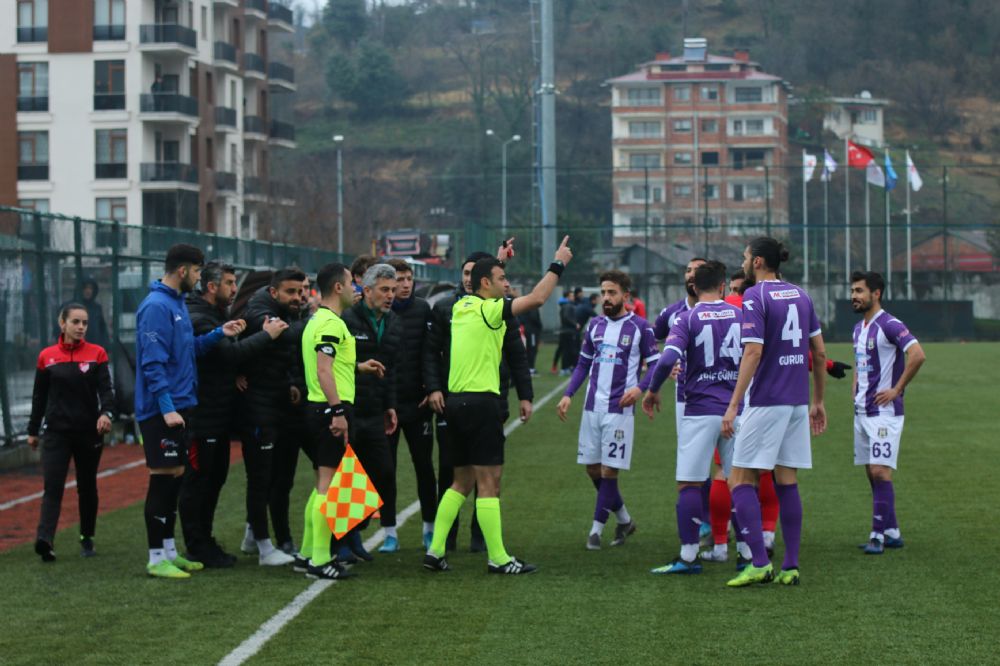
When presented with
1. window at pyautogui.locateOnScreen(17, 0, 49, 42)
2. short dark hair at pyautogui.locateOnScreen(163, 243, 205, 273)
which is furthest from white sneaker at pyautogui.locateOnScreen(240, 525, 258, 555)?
window at pyautogui.locateOnScreen(17, 0, 49, 42)

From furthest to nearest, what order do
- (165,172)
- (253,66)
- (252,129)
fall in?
(252,129), (253,66), (165,172)

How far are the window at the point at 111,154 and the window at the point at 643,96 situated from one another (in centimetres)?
5415

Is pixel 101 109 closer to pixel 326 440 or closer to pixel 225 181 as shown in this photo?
pixel 225 181

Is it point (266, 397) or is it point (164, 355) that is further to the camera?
point (266, 397)

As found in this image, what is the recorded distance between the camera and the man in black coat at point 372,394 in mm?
10062

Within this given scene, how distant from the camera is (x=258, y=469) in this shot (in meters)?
10.1

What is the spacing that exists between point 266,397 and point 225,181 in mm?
58825

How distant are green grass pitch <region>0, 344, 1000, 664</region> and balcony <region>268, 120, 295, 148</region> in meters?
64.7

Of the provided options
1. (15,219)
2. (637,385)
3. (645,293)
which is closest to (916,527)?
(637,385)

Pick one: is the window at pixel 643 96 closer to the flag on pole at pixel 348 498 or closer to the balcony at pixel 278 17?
the balcony at pixel 278 17

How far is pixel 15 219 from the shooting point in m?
17.0

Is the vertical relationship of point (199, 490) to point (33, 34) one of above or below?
below

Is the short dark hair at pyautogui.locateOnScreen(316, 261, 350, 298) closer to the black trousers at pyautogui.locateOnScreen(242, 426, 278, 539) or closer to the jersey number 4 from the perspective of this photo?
the black trousers at pyautogui.locateOnScreen(242, 426, 278, 539)

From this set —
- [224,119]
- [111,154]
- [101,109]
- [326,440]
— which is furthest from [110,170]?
[326,440]
